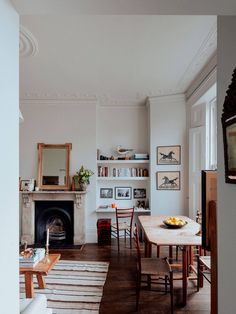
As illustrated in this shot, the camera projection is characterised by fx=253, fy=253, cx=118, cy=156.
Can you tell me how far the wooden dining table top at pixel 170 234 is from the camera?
2.78 m

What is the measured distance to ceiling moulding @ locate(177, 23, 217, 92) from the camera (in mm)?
2924

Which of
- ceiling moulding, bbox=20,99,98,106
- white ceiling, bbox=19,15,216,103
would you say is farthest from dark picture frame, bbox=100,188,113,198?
white ceiling, bbox=19,15,216,103

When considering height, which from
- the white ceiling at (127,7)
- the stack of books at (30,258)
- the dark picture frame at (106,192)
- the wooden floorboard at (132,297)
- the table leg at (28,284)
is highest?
the white ceiling at (127,7)

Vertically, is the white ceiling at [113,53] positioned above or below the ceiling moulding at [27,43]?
above

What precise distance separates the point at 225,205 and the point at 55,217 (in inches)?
178

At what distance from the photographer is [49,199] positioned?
5230 millimetres

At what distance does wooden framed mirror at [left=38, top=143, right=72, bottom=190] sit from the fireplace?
36 centimetres

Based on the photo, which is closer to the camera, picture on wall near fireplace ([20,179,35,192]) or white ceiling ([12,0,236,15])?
white ceiling ([12,0,236,15])

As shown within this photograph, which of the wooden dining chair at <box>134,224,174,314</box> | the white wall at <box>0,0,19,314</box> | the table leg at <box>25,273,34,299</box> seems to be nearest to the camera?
the white wall at <box>0,0,19,314</box>

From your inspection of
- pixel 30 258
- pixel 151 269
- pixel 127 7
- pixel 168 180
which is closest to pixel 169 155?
pixel 168 180

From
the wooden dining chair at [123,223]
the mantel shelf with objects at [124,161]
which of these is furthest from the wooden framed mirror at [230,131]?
the mantel shelf with objects at [124,161]

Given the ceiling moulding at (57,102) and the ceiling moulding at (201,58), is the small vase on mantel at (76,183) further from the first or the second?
the ceiling moulding at (201,58)

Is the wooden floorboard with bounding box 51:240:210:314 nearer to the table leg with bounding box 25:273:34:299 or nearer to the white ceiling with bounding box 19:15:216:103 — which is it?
the table leg with bounding box 25:273:34:299

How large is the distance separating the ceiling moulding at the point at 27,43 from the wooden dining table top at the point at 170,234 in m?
2.65
